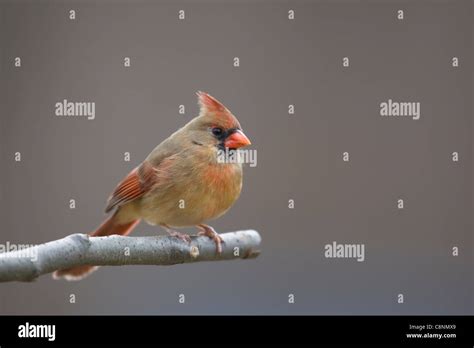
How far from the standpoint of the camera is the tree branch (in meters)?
1.66

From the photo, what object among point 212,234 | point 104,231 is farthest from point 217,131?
point 104,231

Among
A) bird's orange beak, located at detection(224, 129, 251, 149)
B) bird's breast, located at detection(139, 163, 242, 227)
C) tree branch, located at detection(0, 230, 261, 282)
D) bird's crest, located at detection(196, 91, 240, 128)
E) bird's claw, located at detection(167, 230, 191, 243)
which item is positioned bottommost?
tree branch, located at detection(0, 230, 261, 282)

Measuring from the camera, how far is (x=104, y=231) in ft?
10.5

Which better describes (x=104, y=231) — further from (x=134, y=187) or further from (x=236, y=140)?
(x=236, y=140)

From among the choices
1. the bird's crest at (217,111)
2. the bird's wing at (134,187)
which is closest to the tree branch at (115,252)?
the bird's wing at (134,187)

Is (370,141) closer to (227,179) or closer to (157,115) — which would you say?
(157,115)

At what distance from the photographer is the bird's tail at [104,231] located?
9.96 ft

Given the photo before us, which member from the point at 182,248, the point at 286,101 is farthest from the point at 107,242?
the point at 286,101

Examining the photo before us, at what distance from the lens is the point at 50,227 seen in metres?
3.79

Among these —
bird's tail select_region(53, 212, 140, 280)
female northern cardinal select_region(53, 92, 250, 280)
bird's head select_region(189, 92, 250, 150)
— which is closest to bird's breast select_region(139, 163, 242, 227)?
female northern cardinal select_region(53, 92, 250, 280)

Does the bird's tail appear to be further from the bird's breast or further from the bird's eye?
the bird's eye

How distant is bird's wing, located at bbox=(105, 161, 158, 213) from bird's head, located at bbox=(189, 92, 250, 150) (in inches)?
9.9

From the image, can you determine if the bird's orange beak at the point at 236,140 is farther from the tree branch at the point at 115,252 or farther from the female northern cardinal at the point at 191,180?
the tree branch at the point at 115,252
